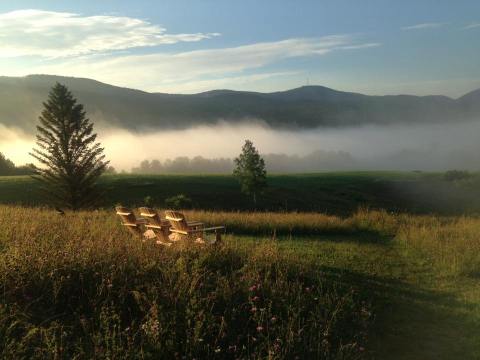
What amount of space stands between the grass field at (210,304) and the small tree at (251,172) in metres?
51.9

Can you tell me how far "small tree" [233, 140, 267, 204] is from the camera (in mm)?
62031

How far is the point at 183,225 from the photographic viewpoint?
1035 centimetres

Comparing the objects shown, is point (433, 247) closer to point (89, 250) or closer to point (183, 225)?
point (183, 225)

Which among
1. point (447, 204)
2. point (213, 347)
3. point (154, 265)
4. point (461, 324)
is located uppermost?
point (154, 265)

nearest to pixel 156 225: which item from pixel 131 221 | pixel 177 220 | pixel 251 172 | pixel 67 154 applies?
pixel 177 220

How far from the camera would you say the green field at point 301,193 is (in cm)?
5581

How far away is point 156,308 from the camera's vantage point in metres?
5.63

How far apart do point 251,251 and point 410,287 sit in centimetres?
302

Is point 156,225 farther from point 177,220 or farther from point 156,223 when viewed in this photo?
point 177,220

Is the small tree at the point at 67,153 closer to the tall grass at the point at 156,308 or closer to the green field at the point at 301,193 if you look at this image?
the green field at the point at 301,193

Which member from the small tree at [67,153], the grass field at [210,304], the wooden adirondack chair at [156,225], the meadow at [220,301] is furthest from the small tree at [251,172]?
the grass field at [210,304]

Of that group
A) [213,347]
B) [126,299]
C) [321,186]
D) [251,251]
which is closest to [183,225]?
[251,251]

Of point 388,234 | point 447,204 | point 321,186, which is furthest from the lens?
point 321,186

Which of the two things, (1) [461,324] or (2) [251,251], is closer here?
(1) [461,324]
